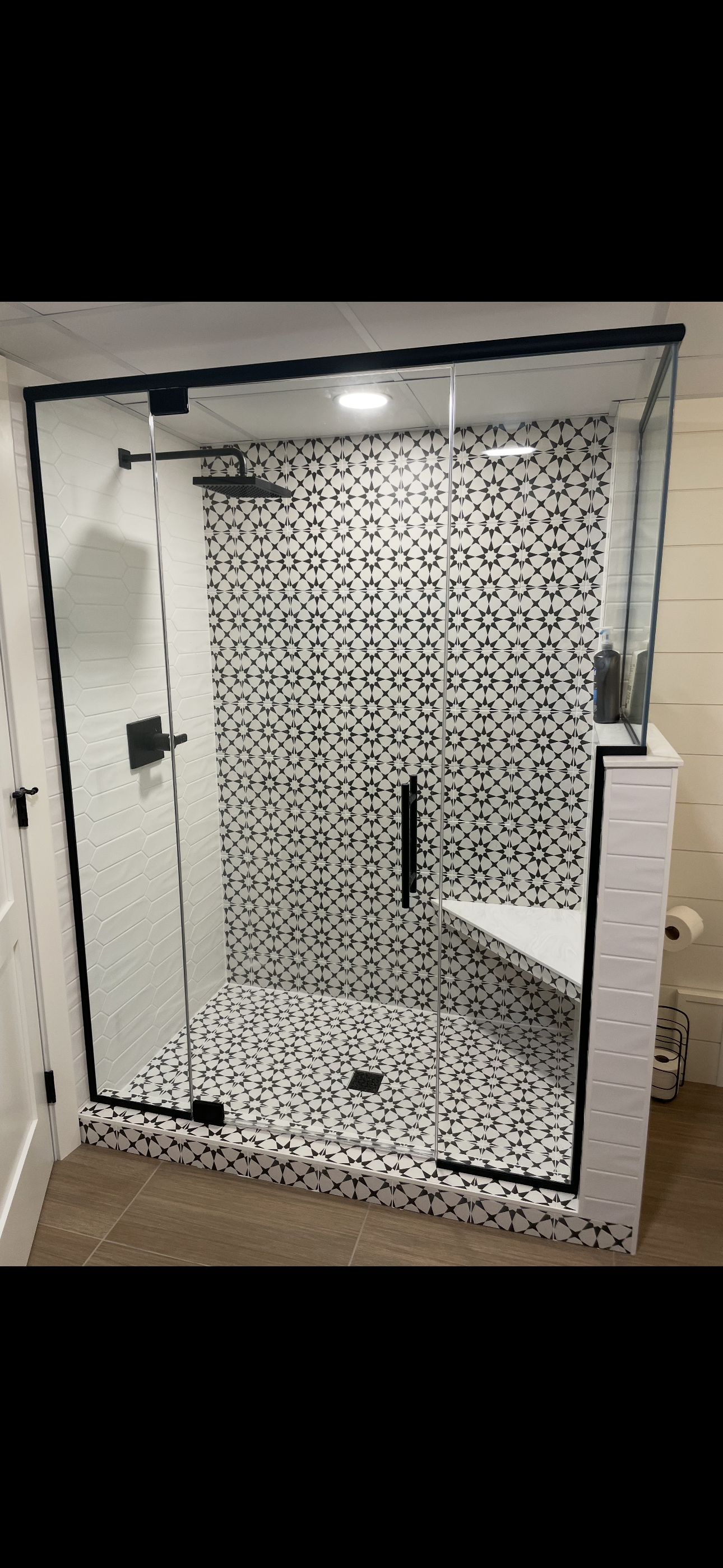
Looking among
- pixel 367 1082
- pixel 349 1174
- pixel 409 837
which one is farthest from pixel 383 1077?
pixel 409 837

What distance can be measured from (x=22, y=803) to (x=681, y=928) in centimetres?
195

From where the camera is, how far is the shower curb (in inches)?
74.6

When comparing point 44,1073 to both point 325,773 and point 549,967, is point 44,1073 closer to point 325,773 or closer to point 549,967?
point 325,773

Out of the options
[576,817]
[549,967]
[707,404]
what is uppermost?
[707,404]

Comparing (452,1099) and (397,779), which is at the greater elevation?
(397,779)

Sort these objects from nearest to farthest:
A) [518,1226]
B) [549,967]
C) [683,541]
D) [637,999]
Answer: [637,999], [518,1226], [549,967], [683,541]

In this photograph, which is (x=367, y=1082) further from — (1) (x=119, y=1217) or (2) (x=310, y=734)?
(2) (x=310, y=734)

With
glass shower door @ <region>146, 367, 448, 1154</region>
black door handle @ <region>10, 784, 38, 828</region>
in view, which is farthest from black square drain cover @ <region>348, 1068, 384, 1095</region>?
black door handle @ <region>10, 784, 38, 828</region>

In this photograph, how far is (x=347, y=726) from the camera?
7.42ft

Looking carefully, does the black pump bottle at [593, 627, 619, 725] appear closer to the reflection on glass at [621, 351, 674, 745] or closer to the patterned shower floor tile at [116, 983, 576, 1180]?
the reflection on glass at [621, 351, 674, 745]

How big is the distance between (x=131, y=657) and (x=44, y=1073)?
121 cm

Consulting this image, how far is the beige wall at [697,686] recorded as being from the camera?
2.37 meters

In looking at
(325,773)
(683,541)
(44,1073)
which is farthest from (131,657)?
(683,541)

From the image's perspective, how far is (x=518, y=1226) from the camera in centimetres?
→ 192
